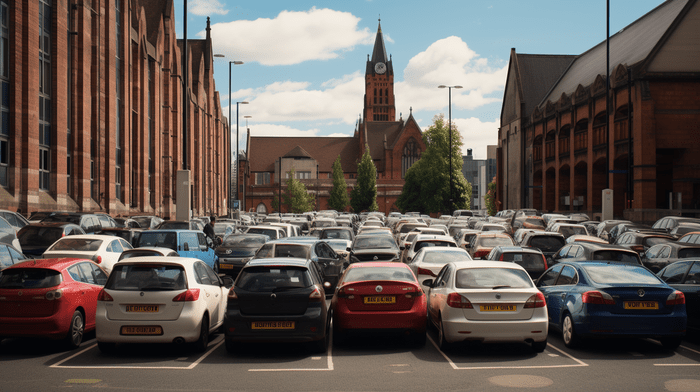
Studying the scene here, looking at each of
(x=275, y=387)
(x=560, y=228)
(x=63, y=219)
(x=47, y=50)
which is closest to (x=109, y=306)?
(x=275, y=387)

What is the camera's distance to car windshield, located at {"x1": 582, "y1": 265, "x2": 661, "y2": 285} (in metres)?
9.59

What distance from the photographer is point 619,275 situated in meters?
9.82

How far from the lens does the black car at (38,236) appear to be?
16.6 meters

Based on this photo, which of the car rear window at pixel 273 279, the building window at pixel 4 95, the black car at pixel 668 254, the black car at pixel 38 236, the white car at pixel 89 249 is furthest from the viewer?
the building window at pixel 4 95

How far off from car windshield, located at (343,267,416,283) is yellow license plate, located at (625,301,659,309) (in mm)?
3093

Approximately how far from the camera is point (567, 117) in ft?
179

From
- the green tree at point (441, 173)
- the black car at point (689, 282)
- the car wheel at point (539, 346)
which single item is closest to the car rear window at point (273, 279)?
the car wheel at point (539, 346)

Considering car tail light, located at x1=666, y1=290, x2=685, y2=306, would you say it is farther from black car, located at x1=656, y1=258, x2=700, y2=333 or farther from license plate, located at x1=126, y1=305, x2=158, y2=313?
license plate, located at x1=126, y1=305, x2=158, y2=313

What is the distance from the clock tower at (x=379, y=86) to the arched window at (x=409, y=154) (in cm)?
1282

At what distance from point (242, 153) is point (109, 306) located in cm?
13864

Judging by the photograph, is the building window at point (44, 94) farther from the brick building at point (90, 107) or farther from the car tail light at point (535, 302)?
the car tail light at point (535, 302)

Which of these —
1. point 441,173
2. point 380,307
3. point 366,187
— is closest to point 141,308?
point 380,307

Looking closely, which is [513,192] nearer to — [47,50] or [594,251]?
[47,50]

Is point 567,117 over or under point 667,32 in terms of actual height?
under
